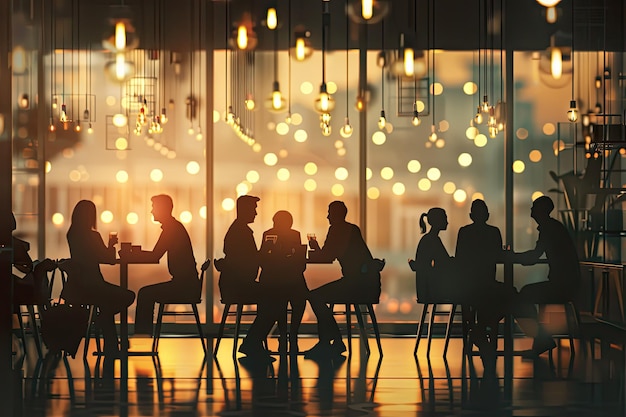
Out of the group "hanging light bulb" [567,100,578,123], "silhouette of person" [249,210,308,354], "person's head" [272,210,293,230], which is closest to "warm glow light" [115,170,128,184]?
"person's head" [272,210,293,230]

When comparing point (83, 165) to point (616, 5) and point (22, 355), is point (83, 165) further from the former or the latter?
point (616, 5)

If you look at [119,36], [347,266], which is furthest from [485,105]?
[119,36]

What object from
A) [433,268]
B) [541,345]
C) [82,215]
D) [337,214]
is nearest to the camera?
[82,215]

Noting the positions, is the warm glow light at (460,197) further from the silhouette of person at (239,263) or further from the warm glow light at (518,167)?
the silhouette of person at (239,263)

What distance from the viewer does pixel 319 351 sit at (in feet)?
30.1

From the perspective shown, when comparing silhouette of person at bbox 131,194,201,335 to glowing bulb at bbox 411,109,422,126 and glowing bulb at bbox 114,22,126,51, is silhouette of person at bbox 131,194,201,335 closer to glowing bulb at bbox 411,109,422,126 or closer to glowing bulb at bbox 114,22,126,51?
glowing bulb at bbox 114,22,126,51

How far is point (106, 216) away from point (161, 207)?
85.8 inches

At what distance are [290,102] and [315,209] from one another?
1.08 meters

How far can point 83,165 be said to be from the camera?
11156mm

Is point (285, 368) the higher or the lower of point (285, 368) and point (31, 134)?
the lower

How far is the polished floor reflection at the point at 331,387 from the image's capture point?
20.6 ft

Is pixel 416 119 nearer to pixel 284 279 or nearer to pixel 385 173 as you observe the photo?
pixel 385 173

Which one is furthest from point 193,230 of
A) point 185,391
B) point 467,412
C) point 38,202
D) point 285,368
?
point 467,412

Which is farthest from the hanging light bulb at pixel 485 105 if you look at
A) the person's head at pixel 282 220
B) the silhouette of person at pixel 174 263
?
the silhouette of person at pixel 174 263
